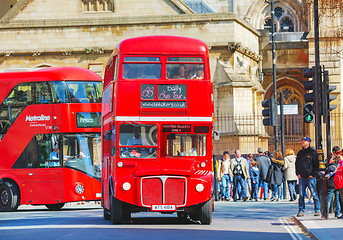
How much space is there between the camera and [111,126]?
1877 centimetres

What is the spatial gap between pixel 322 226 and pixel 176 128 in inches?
145

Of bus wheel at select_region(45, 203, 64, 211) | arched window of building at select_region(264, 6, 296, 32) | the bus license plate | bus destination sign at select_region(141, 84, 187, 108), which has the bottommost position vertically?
bus wheel at select_region(45, 203, 64, 211)

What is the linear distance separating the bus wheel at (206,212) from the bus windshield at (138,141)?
4.80ft

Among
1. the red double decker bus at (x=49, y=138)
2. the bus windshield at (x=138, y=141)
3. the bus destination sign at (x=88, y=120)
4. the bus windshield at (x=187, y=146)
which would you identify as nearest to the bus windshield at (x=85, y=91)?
the red double decker bus at (x=49, y=138)

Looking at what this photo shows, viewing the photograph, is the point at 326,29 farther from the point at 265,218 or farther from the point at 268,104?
the point at 265,218

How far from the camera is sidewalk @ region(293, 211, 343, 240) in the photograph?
14.6 meters

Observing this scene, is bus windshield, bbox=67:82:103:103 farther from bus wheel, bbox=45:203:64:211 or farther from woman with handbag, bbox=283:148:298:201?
woman with handbag, bbox=283:148:298:201

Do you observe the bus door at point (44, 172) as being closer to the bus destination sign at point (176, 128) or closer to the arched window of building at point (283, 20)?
the bus destination sign at point (176, 128)

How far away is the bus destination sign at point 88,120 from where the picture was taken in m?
25.5

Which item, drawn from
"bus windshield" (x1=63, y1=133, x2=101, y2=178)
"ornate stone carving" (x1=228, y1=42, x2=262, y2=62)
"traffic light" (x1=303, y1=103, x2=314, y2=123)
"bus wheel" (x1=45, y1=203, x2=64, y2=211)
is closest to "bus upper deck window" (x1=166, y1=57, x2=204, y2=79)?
"traffic light" (x1=303, y1=103, x2=314, y2=123)

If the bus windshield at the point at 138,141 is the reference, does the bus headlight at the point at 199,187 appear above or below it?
below

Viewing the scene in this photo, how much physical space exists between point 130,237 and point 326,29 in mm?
32429

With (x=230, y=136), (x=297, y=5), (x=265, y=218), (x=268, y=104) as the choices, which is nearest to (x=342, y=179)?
(x=265, y=218)

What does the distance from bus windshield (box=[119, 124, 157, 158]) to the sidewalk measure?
3393 millimetres
